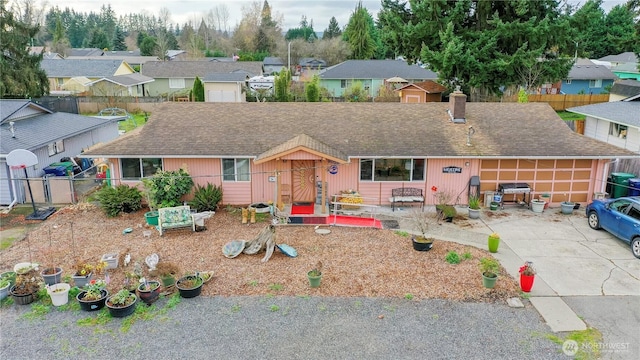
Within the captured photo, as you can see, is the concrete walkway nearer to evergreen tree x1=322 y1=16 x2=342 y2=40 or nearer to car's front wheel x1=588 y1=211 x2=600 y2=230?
car's front wheel x1=588 y1=211 x2=600 y2=230

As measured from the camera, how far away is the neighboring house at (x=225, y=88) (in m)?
44.4

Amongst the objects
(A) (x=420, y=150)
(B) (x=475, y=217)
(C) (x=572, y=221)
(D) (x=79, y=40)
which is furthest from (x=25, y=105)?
(D) (x=79, y=40)

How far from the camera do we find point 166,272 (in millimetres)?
12484

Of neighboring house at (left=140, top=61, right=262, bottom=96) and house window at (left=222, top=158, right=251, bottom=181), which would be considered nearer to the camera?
house window at (left=222, top=158, right=251, bottom=181)

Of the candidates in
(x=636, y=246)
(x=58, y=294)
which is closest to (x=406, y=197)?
(x=636, y=246)

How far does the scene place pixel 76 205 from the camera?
1844 cm

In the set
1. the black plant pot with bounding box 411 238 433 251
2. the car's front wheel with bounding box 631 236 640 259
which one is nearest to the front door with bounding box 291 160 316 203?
the black plant pot with bounding box 411 238 433 251

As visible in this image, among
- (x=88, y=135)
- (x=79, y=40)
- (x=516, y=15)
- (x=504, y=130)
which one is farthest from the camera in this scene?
(x=79, y=40)

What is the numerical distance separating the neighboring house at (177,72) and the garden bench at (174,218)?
121 feet

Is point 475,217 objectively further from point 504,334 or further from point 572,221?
point 504,334

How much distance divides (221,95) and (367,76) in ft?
49.3

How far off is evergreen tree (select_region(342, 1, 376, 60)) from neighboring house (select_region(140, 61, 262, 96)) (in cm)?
2266

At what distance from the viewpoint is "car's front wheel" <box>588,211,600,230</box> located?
15971 mm

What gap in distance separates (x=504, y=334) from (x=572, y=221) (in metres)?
8.90
